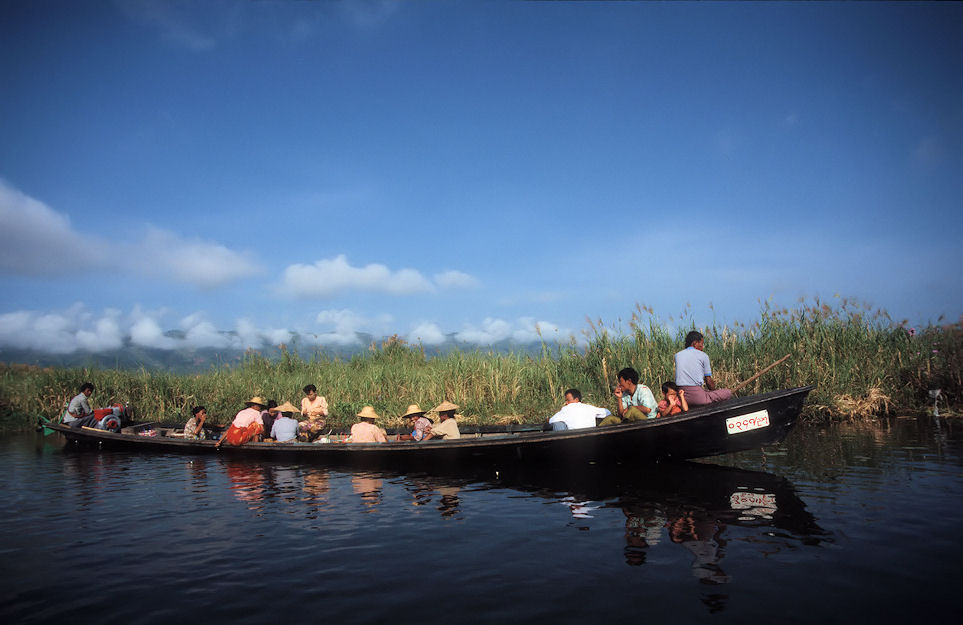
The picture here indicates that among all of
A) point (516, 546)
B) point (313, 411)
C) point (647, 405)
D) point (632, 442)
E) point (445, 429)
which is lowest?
point (516, 546)

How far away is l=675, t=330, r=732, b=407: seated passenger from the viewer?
26.5 feet

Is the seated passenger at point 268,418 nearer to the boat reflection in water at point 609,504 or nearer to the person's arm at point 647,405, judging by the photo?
the boat reflection in water at point 609,504

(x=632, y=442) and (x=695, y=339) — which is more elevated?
(x=695, y=339)

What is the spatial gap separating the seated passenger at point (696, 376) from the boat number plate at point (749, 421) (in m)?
1.02

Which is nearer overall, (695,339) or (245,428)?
(695,339)

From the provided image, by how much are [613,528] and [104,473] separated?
907 centimetres

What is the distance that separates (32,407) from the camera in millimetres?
18578

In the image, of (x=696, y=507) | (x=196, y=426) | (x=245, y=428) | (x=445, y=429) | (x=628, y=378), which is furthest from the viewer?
(x=196, y=426)

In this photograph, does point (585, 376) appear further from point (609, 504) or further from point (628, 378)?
point (609, 504)

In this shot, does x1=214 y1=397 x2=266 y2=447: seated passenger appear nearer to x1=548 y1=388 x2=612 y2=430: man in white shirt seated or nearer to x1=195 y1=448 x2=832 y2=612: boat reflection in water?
x1=195 y1=448 x2=832 y2=612: boat reflection in water

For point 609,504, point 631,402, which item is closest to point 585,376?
point 631,402

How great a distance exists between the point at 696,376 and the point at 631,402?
1.10m

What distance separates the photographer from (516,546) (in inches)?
199

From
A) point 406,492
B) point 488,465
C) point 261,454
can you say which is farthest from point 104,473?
point 488,465
